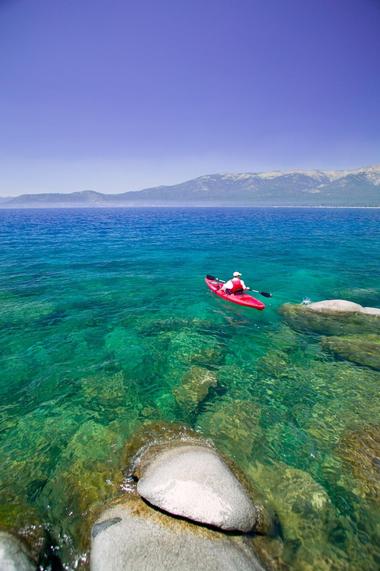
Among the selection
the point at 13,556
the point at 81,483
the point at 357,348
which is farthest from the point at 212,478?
the point at 357,348

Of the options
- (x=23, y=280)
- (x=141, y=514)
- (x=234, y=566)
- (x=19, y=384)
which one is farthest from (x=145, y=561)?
(x=23, y=280)

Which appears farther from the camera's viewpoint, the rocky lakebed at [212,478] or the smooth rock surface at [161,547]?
the rocky lakebed at [212,478]

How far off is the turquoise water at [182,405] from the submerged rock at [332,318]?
94cm

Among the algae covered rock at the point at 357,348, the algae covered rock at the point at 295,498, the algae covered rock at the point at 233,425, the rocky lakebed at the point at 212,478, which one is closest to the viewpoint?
the rocky lakebed at the point at 212,478

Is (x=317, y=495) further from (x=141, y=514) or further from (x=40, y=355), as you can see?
(x=40, y=355)

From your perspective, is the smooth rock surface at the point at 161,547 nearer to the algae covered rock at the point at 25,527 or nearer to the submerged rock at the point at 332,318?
the algae covered rock at the point at 25,527

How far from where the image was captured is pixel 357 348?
1403 centimetres

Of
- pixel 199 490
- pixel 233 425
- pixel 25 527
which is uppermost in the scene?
pixel 199 490

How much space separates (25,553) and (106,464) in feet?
9.09

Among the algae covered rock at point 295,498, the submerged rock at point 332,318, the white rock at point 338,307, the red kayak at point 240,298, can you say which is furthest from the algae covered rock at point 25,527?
the white rock at point 338,307

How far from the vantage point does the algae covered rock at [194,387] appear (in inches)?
429

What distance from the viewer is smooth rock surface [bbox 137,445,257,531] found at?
6102 mm

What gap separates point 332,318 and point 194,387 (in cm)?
1038

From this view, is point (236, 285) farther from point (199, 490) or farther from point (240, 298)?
point (199, 490)
